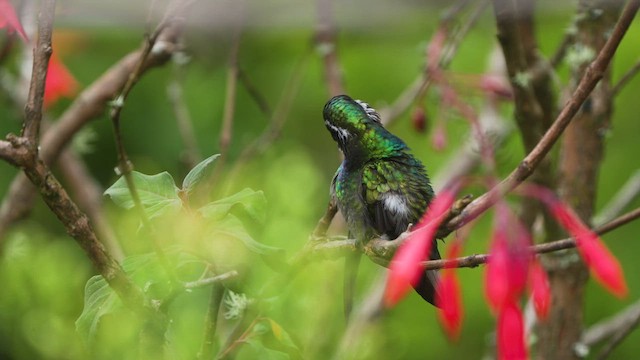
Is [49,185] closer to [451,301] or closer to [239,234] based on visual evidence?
[239,234]

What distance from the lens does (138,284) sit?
752 mm

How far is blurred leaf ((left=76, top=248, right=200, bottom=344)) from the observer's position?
0.73 metres

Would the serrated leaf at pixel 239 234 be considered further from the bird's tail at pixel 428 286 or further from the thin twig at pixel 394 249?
the bird's tail at pixel 428 286

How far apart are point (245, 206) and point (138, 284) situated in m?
0.10

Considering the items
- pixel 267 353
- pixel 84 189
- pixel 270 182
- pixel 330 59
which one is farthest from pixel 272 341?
pixel 84 189

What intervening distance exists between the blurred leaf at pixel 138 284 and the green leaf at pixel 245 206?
3 centimetres

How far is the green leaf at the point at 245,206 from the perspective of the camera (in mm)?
747

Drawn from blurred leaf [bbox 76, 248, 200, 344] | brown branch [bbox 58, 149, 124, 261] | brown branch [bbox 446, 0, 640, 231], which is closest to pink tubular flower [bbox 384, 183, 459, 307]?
brown branch [bbox 446, 0, 640, 231]

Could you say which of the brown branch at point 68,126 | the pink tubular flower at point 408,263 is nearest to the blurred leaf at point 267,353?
the pink tubular flower at point 408,263

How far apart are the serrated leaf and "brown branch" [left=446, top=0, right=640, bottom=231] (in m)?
0.13

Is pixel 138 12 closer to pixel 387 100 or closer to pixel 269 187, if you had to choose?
pixel 269 187

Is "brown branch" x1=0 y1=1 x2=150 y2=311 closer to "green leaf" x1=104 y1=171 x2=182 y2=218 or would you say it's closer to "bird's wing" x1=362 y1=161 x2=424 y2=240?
"green leaf" x1=104 y1=171 x2=182 y2=218

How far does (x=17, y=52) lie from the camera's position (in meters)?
2.34

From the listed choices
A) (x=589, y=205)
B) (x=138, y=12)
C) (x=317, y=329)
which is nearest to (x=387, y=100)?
(x=589, y=205)
